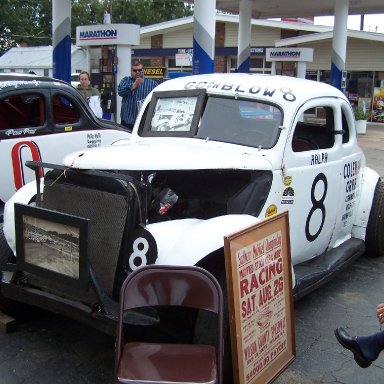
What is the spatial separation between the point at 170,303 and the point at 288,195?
1668 mm

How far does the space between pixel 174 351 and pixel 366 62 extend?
2261 cm

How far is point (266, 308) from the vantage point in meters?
3.09

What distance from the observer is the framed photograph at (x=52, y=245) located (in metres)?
2.97

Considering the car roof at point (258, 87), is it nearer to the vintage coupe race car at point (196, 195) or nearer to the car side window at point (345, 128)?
the vintage coupe race car at point (196, 195)

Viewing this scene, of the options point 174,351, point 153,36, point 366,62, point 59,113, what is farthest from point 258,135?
point 153,36

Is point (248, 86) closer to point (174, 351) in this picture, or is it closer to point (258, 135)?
point (258, 135)

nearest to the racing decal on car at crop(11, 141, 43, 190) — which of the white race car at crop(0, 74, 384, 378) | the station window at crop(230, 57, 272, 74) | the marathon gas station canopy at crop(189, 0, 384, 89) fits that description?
the white race car at crop(0, 74, 384, 378)

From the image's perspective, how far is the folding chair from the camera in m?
2.60

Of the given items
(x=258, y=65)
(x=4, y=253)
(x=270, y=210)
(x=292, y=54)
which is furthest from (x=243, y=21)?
(x=4, y=253)

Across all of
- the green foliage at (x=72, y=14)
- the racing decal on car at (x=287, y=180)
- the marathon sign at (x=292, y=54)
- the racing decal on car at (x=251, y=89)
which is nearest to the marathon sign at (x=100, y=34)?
the racing decal on car at (x=251, y=89)

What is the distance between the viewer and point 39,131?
6.05m

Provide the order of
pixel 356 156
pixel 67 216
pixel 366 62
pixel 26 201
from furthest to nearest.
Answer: pixel 366 62, pixel 356 156, pixel 26 201, pixel 67 216

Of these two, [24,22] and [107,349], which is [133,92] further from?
[24,22]

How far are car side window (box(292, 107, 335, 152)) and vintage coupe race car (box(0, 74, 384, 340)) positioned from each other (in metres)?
0.01
